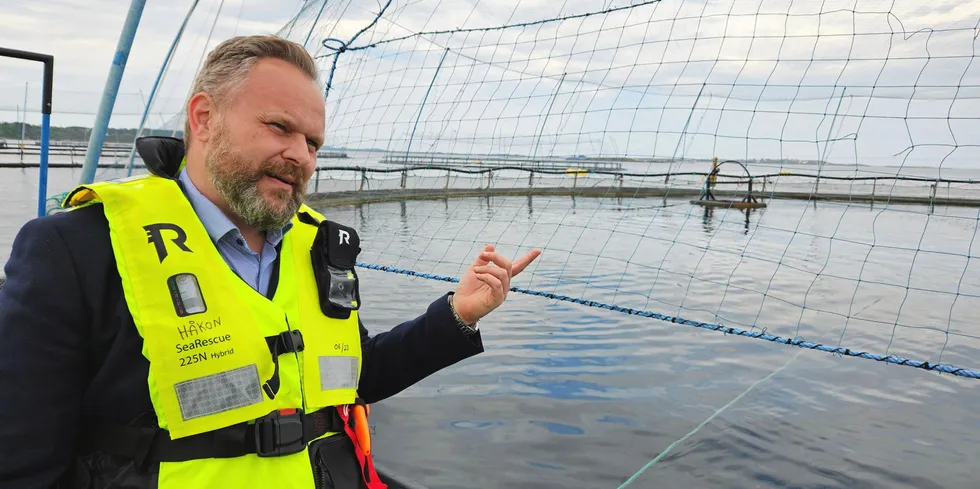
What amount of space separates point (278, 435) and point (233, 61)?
0.84m

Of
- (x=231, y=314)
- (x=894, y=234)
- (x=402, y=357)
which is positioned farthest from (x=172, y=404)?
(x=894, y=234)

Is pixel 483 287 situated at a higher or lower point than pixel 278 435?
higher

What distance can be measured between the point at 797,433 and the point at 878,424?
0.56 m

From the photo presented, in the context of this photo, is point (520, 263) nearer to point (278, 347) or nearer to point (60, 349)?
point (278, 347)

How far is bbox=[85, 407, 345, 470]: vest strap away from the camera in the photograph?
1.32 meters

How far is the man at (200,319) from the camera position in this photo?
1.24m

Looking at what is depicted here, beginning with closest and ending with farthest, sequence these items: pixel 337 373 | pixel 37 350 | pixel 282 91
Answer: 1. pixel 37 350
2. pixel 282 91
3. pixel 337 373

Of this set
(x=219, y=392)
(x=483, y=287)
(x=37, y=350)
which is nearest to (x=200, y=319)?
(x=219, y=392)

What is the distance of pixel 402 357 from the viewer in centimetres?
186

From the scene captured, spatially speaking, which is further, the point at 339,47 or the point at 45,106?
the point at 339,47

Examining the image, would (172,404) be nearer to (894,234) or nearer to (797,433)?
(797,433)

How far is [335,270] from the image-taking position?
1686mm

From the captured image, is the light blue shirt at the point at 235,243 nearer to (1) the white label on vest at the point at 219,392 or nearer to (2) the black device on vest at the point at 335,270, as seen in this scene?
(2) the black device on vest at the point at 335,270

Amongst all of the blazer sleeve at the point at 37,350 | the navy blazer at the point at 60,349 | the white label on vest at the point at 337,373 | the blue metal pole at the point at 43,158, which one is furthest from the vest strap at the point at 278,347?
the blue metal pole at the point at 43,158
